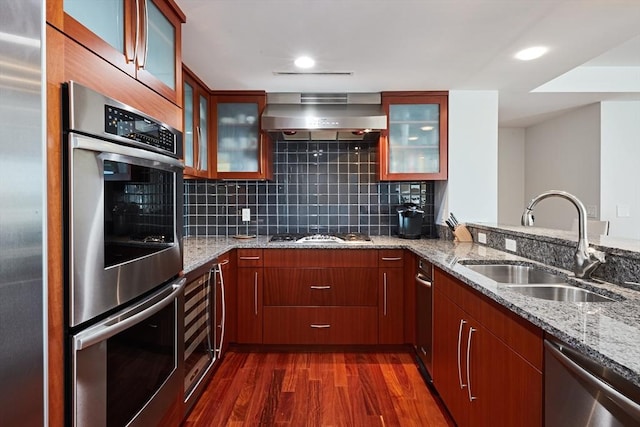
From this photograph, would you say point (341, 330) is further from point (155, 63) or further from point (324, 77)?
point (155, 63)

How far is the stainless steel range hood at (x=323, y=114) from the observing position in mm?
2830

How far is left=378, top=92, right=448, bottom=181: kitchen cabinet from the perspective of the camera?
3.08 metres

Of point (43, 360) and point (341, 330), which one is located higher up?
point (43, 360)

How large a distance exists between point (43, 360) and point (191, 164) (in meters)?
1.90

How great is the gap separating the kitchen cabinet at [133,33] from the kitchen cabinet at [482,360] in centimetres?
161

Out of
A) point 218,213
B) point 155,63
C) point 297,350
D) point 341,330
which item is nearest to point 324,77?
point 155,63

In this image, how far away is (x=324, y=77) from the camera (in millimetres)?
2664

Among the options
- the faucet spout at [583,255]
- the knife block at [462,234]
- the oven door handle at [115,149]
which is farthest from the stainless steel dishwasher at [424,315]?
the oven door handle at [115,149]

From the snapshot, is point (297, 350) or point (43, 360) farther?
point (297, 350)

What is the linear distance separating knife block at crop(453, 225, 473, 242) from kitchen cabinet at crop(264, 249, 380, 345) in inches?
29.0

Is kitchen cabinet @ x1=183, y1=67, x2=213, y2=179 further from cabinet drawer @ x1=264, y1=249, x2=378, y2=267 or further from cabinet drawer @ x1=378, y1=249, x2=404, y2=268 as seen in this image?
cabinet drawer @ x1=378, y1=249, x2=404, y2=268

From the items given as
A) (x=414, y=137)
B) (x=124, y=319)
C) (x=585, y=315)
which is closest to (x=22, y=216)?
(x=124, y=319)

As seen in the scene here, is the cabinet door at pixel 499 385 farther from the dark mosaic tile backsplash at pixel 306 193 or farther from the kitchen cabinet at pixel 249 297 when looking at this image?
the dark mosaic tile backsplash at pixel 306 193

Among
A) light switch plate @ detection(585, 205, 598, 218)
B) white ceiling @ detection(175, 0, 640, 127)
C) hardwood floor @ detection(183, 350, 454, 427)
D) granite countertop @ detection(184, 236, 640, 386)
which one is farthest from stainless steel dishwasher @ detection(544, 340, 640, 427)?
light switch plate @ detection(585, 205, 598, 218)
